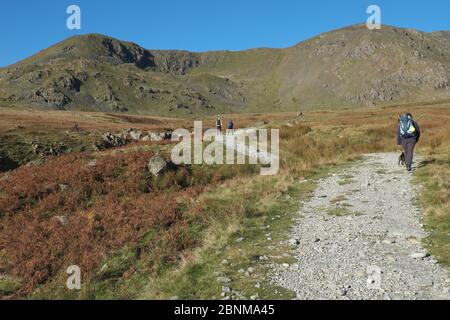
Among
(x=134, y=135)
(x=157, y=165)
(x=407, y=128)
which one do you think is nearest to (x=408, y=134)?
(x=407, y=128)

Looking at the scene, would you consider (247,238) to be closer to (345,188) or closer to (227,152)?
(345,188)

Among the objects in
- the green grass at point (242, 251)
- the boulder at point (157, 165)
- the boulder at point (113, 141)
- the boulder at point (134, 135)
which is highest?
the boulder at point (134, 135)

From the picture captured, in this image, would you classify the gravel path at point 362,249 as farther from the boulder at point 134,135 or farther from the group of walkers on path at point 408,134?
the boulder at point 134,135

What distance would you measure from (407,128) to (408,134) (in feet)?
0.97

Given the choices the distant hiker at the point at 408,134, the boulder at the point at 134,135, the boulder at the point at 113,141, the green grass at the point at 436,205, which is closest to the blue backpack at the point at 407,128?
the distant hiker at the point at 408,134

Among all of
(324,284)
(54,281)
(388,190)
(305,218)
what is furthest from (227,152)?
(324,284)

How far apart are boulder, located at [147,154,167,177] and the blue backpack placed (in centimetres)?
1306

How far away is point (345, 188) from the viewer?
19.9 metres

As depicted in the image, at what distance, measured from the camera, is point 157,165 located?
2575 centimetres

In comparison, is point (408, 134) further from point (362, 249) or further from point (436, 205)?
point (362, 249)

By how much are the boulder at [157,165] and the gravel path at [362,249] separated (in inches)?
386

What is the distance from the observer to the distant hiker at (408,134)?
21.3m

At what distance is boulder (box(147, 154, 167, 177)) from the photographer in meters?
25.5
